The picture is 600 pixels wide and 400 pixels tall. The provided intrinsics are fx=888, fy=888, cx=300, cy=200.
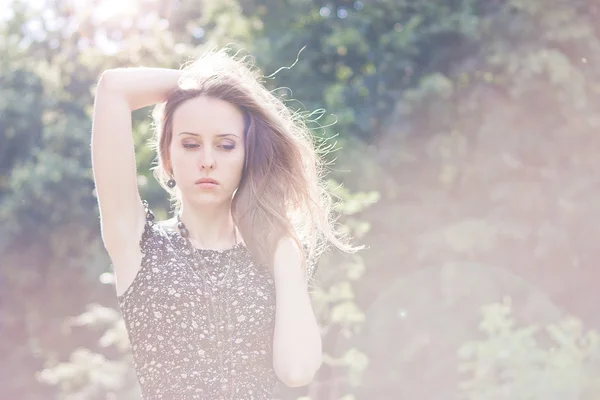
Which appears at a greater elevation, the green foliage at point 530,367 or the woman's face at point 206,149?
the green foliage at point 530,367

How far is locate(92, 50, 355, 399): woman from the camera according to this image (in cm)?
203

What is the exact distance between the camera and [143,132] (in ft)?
31.4

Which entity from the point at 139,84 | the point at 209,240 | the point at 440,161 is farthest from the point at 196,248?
the point at 440,161

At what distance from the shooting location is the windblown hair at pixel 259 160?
7.12ft

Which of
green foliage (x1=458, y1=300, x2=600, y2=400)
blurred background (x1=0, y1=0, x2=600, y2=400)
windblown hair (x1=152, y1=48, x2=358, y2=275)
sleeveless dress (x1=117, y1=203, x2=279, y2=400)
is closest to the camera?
sleeveless dress (x1=117, y1=203, x2=279, y2=400)

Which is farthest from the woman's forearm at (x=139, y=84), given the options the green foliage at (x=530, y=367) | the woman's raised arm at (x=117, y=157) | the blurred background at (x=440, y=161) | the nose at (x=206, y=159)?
the blurred background at (x=440, y=161)

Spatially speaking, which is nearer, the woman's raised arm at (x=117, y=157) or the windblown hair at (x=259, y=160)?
the woman's raised arm at (x=117, y=157)

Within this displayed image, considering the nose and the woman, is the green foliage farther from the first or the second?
the nose

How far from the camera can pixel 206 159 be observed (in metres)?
2.06

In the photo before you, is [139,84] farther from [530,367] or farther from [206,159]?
[530,367]

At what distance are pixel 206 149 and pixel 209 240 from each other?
10.0 inches

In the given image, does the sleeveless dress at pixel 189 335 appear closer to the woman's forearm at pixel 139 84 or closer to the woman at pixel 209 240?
the woman at pixel 209 240

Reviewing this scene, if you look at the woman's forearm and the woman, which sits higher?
the woman's forearm

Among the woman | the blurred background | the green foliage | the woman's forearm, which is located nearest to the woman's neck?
the woman
